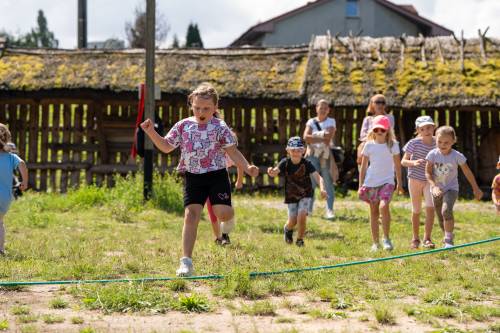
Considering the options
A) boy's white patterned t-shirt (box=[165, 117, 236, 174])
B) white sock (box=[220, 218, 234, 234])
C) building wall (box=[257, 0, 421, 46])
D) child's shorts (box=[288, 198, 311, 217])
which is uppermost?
building wall (box=[257, 0, 421, 46])

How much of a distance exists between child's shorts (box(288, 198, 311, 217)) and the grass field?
1.22 ft

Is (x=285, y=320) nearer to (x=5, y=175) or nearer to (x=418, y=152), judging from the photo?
(x=5, y=175)

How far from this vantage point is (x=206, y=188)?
649 centimetres

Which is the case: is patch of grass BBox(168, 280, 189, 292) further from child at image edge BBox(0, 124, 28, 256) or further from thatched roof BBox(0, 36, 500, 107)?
thatched roof BBox(0, 36, 500, 107)

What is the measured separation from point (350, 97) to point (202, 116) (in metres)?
9.28

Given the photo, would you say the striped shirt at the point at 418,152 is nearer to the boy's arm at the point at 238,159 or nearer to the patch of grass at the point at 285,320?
the boy's arm at the point at 238,159

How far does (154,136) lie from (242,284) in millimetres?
1495

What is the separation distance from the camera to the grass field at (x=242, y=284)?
15.4 ft

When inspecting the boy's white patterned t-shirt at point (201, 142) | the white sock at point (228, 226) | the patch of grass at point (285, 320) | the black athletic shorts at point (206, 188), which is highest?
the boy's white patterned t-shirt at point (201, 142)

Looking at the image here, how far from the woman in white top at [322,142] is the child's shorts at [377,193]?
2410 millimetres

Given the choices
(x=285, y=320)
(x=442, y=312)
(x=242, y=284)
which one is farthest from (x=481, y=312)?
(x=242, y=284)

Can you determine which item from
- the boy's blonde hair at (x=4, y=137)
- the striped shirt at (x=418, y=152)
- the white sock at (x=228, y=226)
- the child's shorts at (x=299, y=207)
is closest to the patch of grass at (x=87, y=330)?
the white sock at (x=228, y=226)

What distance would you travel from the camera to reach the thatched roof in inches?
602

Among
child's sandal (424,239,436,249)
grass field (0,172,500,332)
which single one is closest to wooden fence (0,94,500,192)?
grass field (0,172,500,332)
